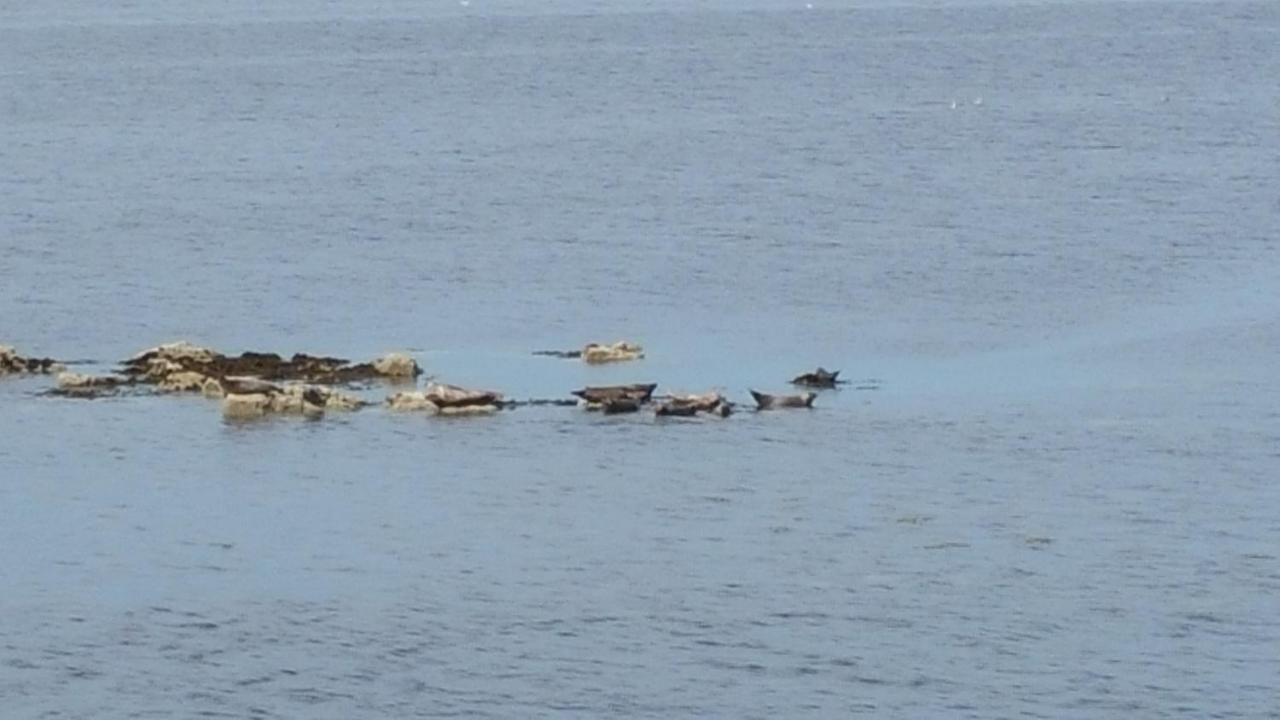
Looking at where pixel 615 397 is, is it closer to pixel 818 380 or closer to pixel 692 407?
pixel 692 407

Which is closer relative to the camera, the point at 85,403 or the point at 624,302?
the point at 85,403

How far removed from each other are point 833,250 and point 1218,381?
18494 mm

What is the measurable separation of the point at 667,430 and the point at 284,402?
20.2 ft

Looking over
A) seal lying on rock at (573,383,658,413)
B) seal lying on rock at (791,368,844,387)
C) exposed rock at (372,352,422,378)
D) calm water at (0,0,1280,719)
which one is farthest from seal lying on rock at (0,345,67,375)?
seal lying on rock at (791,368,844,387)

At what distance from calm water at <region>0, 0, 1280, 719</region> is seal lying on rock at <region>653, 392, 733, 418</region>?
399 mm

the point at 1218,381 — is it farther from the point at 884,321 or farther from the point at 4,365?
the point at 4,365

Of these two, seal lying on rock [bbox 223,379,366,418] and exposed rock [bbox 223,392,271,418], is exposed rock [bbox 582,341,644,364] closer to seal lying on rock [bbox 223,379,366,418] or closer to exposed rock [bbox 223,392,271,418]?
seal lying on rock [bbox 223,379,366,418]

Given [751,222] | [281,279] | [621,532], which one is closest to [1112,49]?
[751,222]

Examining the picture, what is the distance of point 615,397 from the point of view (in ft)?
144

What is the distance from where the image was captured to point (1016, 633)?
31.7m

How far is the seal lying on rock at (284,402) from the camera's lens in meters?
43.9

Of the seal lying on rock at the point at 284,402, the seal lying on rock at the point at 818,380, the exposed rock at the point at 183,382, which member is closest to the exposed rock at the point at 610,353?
the seal lying on rock at the point at 818,380

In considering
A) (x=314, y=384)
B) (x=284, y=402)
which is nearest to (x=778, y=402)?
(x=314, y=384)

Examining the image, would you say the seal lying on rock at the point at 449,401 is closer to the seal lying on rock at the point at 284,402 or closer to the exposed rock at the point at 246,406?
the seal lying on rock at the point at 284,402
